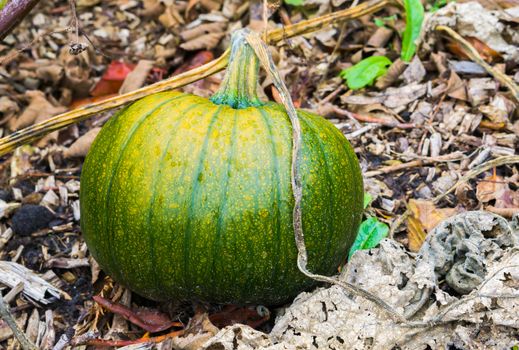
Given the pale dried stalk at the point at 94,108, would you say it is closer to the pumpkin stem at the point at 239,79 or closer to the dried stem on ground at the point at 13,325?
the pumpkin stem at the point at 239,79

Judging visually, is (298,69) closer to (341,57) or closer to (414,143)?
(341,57)

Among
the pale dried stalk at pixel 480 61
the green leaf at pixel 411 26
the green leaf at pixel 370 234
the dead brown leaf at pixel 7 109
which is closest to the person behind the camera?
the green leaf at pixel 370 234

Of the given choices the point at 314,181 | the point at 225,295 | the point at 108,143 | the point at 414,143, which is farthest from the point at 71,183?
the point at 414,143

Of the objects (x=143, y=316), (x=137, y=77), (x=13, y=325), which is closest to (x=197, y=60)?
(x=137, y=77)

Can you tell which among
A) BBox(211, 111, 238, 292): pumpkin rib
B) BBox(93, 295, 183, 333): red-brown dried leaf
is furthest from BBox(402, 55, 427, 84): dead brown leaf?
BBox(93, 295, 183, 333): red-brown dried leaf

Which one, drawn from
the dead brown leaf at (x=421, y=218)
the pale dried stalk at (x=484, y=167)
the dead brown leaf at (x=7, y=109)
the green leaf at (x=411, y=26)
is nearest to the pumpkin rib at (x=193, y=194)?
the dead brown leaf at (x=421, y=218)

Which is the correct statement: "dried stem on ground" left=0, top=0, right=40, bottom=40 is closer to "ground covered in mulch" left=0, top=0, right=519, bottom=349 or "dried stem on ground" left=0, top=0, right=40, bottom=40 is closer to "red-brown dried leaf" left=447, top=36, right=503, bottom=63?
"ground covered in mulch" left=0, top=0, right=519, bottom=349
